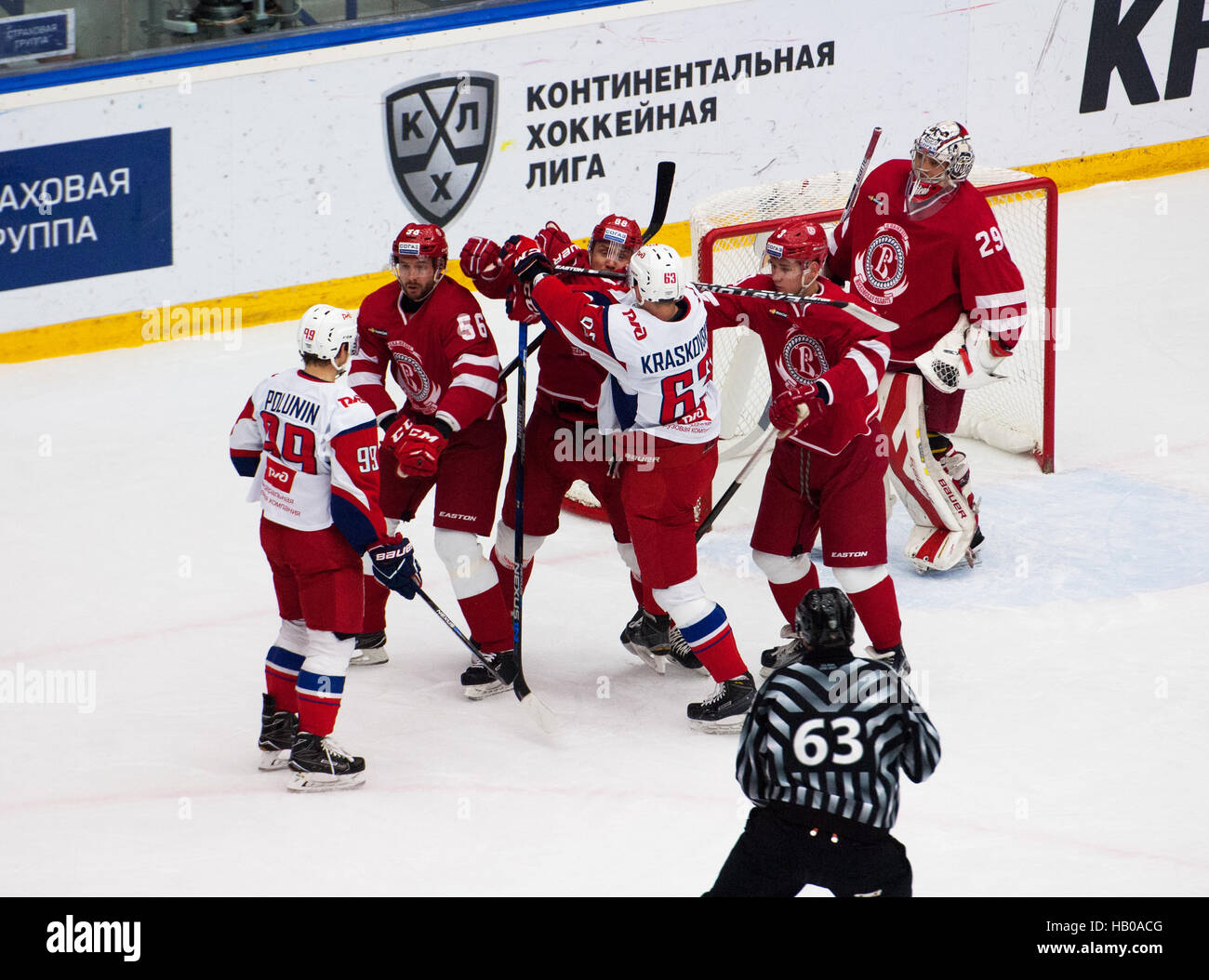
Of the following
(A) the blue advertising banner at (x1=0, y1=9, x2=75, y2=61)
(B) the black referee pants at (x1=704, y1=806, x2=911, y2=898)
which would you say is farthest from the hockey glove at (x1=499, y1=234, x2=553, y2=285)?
(A) the blue advertising banner at (x1=0, y1=9, x2=75, y2=61)

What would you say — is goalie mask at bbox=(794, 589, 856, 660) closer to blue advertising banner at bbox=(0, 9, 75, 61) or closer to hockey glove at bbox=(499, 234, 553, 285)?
hockey glove at bbox=(499, 234, 553, 285)

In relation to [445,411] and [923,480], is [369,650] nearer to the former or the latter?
[445,411]

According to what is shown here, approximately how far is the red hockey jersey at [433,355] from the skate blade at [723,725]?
3.18 feet

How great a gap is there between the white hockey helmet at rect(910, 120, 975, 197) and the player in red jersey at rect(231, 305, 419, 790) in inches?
76.6

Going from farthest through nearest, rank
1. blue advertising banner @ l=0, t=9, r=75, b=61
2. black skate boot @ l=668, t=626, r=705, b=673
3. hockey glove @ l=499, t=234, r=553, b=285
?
blue advertising banner @ l=0, t=9, r=75, b=61 < black skate boot @ l=668, t=626, r=705, b=673 < hockey glove @ l=499, t=234, r=553, b=285

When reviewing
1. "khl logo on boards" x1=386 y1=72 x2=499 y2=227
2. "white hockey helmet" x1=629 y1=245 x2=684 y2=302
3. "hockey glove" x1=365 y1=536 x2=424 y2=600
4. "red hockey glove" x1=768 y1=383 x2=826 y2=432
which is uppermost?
"khl logo on boards" x1=386 y1=72 x2=499 y2=227

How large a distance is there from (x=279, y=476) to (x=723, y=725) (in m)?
1.27

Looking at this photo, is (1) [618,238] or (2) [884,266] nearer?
(1) [618,238]

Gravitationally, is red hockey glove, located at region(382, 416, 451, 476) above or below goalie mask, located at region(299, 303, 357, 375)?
below

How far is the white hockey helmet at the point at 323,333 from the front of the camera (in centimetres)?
393

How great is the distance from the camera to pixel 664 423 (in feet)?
14.1

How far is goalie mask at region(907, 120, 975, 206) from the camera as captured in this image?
5.10m

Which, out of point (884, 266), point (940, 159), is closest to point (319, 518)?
point (884, 266)
